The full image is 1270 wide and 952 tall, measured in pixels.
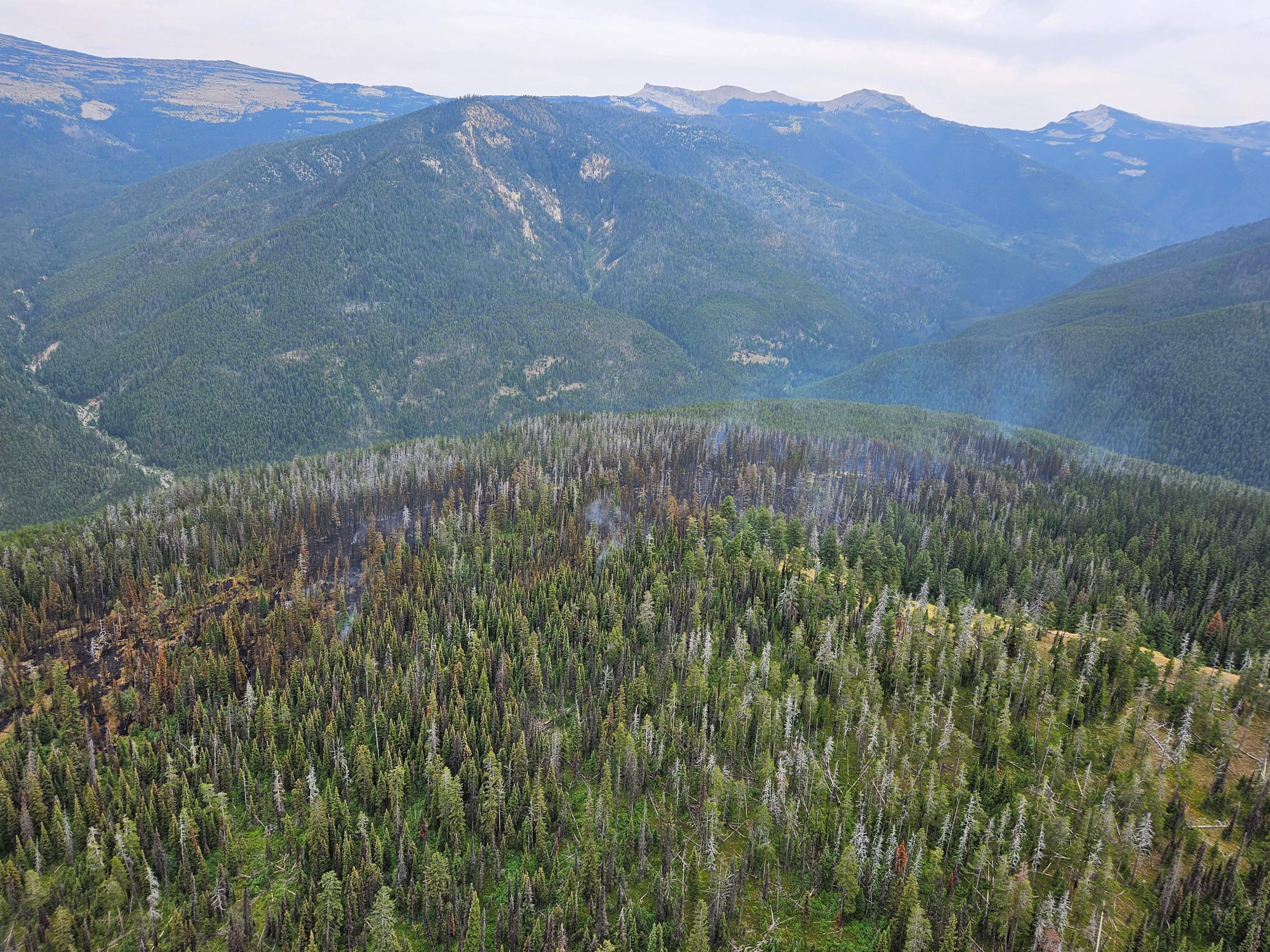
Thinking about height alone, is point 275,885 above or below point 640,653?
below

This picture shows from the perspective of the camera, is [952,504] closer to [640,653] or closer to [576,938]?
[640,653]

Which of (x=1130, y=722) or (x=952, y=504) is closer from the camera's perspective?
(x=1130, y=722)

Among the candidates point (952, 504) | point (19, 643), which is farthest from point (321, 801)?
point (952, 504)

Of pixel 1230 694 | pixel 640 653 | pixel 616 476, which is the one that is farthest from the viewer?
pixel 616 476

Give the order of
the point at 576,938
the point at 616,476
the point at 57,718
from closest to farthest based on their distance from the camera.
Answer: the point at 576,938, the point at 57,718, the point at 616,476

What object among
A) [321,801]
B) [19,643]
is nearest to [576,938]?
[321,801]

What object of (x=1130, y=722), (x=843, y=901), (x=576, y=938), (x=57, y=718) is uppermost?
(x=1130, y=722)
